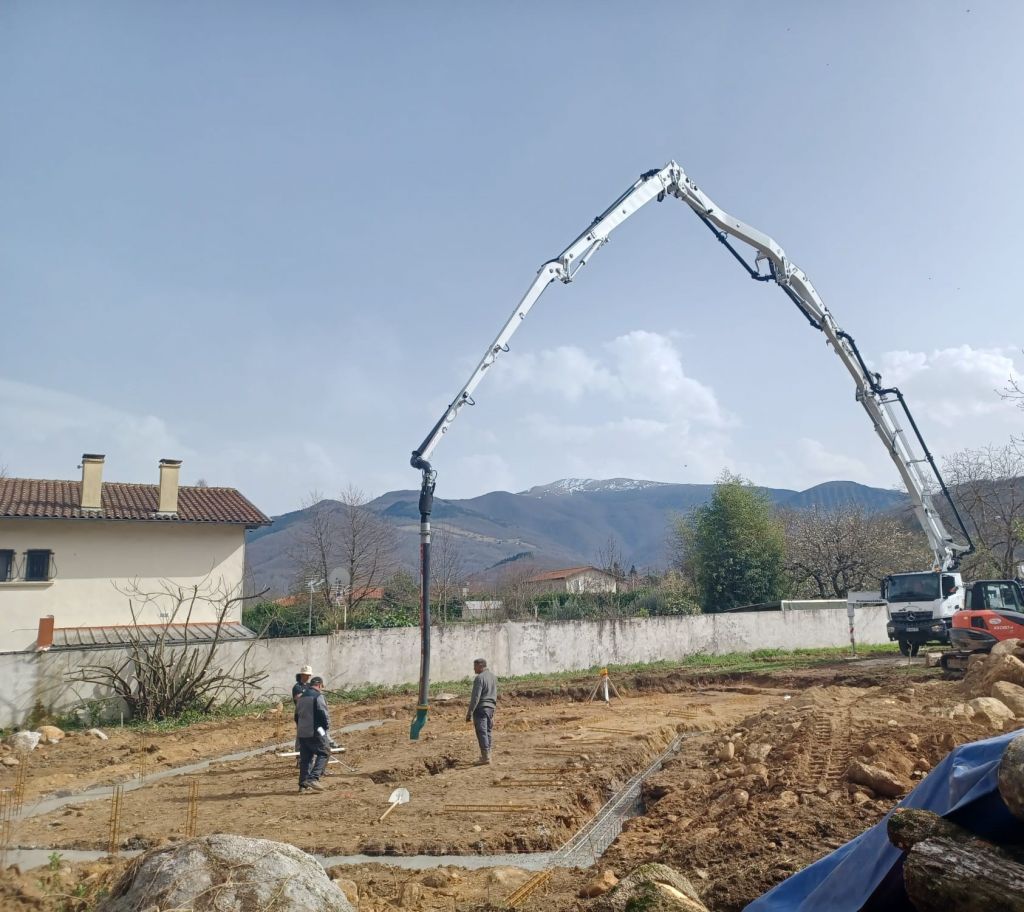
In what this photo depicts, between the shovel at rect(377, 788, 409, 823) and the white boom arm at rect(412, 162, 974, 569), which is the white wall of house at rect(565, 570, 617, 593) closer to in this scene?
the white boom arm at rect(412, 162, 974, 569)

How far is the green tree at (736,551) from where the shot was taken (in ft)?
116

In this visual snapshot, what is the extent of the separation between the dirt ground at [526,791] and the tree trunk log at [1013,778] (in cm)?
208

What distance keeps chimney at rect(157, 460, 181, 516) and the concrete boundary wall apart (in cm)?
711

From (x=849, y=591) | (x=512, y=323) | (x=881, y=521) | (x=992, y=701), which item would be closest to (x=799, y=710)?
(x=992, y=701)

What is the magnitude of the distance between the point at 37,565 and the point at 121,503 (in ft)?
10.3

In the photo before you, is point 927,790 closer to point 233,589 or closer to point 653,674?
point 653,674

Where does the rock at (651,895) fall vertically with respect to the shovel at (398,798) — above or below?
above

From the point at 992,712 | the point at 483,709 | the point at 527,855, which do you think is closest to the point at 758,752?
the point at 992,712

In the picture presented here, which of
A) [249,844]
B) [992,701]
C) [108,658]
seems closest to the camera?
[249,844]

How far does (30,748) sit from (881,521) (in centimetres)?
4139

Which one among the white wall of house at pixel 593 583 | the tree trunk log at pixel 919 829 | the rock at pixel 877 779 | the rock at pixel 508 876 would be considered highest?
the white wall of house at pixel 593 583

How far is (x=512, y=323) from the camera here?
14.6 meters

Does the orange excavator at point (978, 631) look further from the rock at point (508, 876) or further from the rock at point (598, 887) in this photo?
the rock at point (598, 887)

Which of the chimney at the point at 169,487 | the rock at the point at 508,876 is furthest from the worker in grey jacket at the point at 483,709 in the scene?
the chimney at the point at 169,487
